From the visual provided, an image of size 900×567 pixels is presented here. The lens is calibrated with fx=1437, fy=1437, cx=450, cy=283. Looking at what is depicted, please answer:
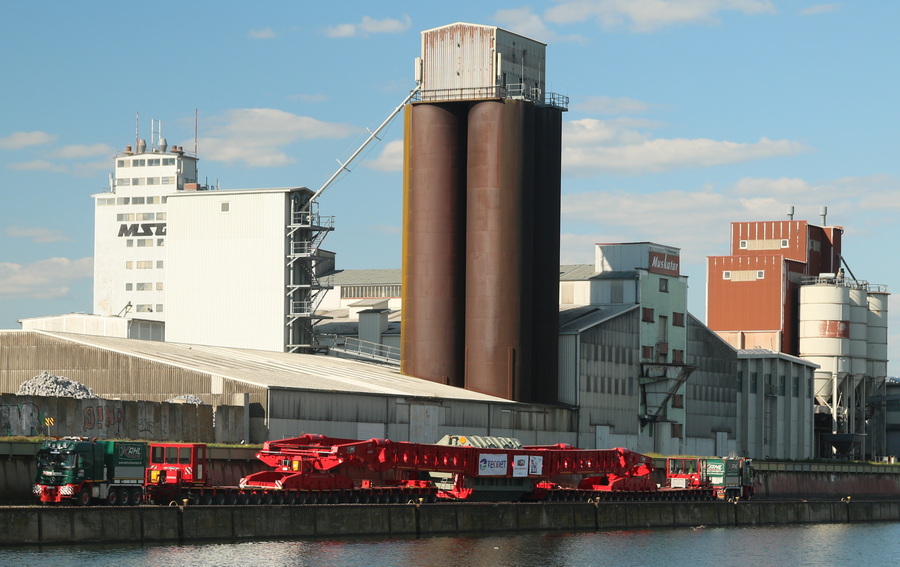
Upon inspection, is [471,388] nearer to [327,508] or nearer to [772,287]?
[327,508]

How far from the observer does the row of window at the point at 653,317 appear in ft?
367

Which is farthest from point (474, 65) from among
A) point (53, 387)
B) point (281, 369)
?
point (53, 387)

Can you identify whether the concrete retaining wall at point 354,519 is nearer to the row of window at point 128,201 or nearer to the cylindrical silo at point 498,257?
the cylindrical silo at point 498,257

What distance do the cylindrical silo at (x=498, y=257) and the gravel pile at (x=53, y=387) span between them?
3116 centimetres

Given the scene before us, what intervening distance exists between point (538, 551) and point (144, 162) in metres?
140

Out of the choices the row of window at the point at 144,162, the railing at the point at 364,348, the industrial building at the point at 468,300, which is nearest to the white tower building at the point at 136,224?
the row of window at the point at 144,162

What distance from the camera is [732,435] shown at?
413 feet

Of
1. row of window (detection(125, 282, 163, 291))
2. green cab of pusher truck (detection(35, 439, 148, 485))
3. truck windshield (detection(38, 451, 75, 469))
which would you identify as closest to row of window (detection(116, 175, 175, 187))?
row of window (detection(125, 282, 163, 291))

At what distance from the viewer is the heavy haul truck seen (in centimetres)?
5606

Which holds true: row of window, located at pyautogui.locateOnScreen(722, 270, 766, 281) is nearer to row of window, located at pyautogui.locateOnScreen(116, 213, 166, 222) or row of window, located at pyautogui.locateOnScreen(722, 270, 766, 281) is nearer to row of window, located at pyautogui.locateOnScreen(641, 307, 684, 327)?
row of window, located at pyautogui.locateOnScreen(641, 307, 684, 327)

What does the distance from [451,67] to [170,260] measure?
26.3 m

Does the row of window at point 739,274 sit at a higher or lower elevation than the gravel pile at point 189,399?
higher

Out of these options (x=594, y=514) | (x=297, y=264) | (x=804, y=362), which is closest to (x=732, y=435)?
(x=804, y=362)

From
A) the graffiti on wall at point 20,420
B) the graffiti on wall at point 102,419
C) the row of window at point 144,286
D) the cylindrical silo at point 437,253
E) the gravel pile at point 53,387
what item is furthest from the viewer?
the row of window at point 144,286
